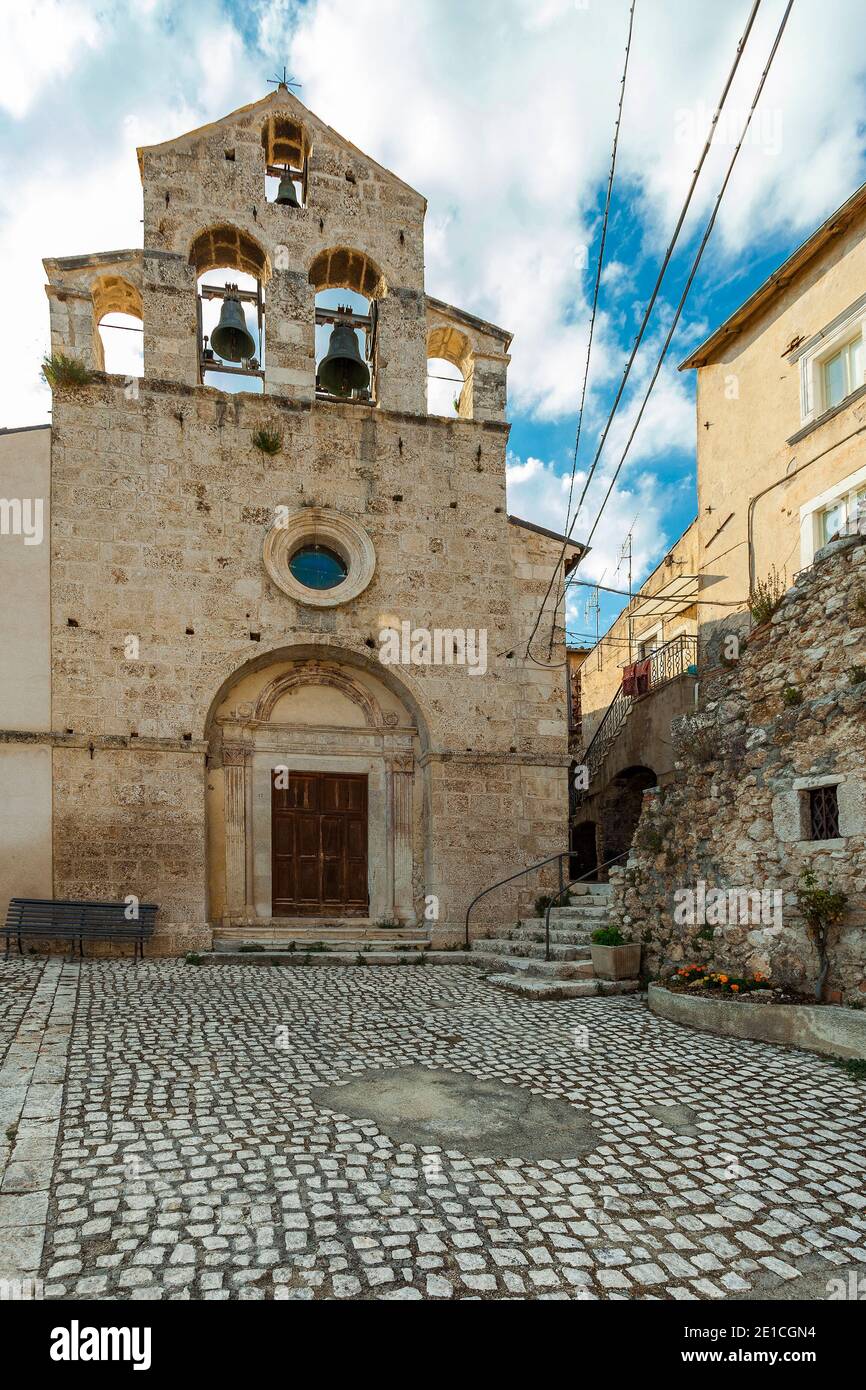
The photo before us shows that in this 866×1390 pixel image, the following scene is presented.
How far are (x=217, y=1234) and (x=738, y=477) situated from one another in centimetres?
1399

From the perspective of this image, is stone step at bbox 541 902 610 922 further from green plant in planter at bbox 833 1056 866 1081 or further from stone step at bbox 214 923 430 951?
green plant in planter at bbox 833 1056 866 1081

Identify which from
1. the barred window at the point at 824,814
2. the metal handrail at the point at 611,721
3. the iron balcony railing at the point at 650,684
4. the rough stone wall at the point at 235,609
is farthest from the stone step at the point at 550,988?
the metal handrail at the point at 611,721

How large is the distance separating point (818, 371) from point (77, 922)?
13297mm

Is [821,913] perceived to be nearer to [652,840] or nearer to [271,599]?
[652,840]

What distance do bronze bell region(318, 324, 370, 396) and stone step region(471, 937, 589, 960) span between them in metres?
9.16

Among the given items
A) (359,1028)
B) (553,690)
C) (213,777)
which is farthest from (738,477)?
(359,1028)

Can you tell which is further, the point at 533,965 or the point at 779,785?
the point at 533,965

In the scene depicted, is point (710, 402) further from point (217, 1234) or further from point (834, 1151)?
point (217, 1234)

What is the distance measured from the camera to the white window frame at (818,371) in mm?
12016

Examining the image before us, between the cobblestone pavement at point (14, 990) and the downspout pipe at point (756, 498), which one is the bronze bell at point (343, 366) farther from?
the cobblestone pavement at point (14, 990)

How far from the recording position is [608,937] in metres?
10.1

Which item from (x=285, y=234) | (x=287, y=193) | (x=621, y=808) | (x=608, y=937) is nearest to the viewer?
(x=608, y=937)

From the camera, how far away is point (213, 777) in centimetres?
1274

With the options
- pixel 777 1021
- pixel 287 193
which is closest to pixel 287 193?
pixel 287 193
